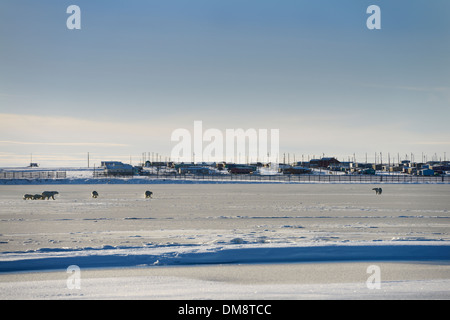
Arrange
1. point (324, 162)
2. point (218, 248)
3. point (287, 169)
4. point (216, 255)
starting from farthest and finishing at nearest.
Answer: point (324, 162)
point (287, 169)
point (218, 248)
point (216, 255)

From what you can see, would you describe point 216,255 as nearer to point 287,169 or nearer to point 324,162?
point 287,169

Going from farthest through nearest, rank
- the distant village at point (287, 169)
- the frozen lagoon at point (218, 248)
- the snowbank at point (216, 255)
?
the distant village at point (287, 169) < the snowbank at point (216, 255) < the frozen lagoon at point (218, 248)

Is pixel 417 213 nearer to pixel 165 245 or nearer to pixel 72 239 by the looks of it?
pixel 165 245

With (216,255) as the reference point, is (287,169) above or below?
above

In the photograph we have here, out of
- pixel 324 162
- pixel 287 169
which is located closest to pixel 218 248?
pixel 287 169

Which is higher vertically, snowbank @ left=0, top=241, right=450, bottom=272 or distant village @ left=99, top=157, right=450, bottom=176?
distant village @ left=99, top=157, right=450, bottom=176

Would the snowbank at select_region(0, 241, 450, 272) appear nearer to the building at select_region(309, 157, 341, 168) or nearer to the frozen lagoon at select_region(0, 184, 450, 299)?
the frozen lagoon at select_region(0, 184, 450, 299)

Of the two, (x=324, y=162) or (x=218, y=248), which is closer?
(x=218, y=248)

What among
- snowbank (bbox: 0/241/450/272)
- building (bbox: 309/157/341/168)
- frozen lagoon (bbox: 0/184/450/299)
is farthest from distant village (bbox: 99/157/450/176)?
snowbank (bbox: 0/241/450/272)

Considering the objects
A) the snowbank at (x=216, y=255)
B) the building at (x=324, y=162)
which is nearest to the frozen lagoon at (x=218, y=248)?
the snowbank at (x=216, y=255)

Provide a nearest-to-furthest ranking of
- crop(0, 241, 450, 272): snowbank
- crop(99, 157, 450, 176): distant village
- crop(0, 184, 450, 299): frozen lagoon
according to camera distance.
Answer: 1. crop(0, 184, 450, 299): frozen lagoon
2. crop(0, 241, 450, 272): snowbank
3. crop(99, 157, 450, 176): distant village

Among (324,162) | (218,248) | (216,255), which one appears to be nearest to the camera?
(216,255)

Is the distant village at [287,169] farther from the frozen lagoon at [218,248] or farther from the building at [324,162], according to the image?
the frozen lagoon at [218,248]
